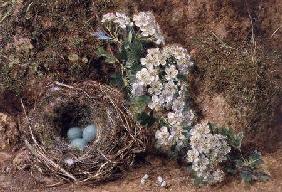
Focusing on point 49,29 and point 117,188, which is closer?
point 117,188

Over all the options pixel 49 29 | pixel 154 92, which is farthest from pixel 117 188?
pixel 49 29

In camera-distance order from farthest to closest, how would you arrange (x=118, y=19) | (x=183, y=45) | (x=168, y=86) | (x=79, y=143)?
(x=183, y=45) → (x=79, y=143) → (x=118, y=19) → (x=168, y=86)

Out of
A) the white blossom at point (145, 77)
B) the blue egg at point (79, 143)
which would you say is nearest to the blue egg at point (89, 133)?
the blue egg at point (79, 143)

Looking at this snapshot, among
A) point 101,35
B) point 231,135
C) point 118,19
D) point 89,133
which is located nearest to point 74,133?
point 89,133

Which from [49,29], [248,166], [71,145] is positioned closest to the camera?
[248,166]

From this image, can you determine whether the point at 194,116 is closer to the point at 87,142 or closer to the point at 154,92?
the point at 154,92

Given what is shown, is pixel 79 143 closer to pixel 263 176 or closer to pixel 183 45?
pixel 183 45
